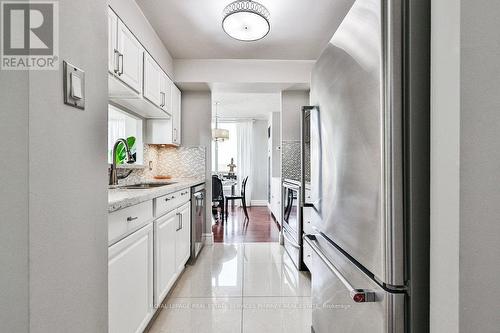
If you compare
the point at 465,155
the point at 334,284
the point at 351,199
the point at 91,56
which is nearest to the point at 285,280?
the point at 334,284

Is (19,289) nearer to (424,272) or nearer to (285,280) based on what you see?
(424,272)

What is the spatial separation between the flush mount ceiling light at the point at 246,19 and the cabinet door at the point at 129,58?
77 cm

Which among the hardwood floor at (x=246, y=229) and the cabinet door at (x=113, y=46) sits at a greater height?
the cabinet door at (x=113, y=46)

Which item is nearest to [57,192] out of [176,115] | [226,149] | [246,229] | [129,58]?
[129,58]

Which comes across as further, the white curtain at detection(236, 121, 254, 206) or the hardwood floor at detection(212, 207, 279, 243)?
the white curtain at detection(236, 121, 254, 206)

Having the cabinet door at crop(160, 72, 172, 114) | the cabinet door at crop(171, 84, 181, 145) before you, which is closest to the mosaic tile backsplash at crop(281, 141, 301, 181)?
the cabinet door at crop(171, 84, 181, 145)

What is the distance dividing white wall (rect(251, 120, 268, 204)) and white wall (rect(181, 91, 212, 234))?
368 cm

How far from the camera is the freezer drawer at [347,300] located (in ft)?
2.71

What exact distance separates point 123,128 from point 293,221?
6.87 feet

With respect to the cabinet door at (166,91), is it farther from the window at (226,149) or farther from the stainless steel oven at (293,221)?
the window at (226,149)

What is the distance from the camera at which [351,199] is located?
3.40 ft

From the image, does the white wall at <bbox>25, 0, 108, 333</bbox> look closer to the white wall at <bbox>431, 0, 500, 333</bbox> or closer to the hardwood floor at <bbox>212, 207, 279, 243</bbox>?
the white wall at <bbox>431, 0, 500, 333</bbox>

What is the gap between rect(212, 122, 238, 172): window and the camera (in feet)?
25.4

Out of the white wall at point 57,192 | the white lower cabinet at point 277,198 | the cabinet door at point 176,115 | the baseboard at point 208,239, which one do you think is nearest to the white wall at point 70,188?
the white wall at point 57,192
